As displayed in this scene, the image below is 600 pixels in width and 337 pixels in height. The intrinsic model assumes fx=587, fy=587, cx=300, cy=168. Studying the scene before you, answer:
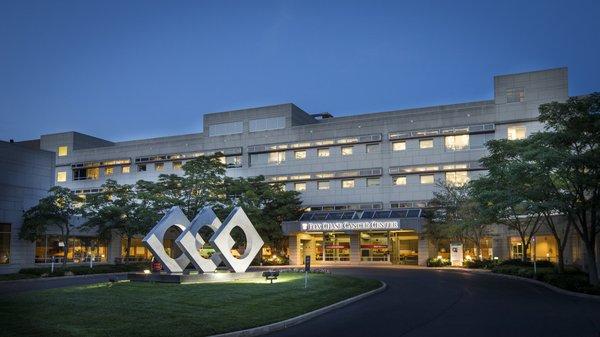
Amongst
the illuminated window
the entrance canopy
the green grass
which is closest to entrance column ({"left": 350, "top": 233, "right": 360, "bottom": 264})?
the entrance canopy

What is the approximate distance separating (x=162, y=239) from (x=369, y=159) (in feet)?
142

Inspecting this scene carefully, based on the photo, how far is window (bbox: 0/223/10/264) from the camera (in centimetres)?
5069

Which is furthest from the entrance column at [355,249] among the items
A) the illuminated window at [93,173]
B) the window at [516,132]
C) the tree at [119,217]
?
the illuminated window at [93,173]

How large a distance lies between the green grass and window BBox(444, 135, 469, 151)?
1718 inches

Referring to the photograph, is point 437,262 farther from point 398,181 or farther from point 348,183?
point 348,183

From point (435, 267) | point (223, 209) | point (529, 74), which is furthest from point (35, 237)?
point (529, 74)

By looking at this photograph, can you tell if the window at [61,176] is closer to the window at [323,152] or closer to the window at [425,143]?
the window at [323,152]

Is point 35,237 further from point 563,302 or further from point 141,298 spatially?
point 563,302

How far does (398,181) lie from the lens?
7231 centimetres

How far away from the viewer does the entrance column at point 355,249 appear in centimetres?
7025

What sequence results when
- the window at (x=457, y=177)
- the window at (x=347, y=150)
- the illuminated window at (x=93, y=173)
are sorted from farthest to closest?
the illuminated window at (x=93, y=173) < the window at (x=347, y=150) < the window at (x=457, y=177)

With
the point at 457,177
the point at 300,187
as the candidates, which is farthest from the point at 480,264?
the point at 300,187

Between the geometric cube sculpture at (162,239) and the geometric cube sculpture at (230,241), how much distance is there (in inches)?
104

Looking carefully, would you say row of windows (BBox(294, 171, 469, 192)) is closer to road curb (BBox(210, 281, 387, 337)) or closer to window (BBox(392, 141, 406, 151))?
window (BBox(392, 141, 406, 151))
